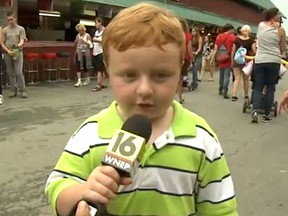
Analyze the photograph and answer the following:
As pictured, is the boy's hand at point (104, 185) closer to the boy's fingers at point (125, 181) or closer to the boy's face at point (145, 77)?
the boy's fingers at point (125, 181)

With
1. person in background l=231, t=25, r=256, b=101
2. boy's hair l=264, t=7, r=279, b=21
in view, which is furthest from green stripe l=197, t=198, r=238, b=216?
person in background l=231, t=25, r=256, b=101

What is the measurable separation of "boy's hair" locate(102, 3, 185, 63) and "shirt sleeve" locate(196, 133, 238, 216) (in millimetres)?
383

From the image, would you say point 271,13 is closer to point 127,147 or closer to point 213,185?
point 213,185

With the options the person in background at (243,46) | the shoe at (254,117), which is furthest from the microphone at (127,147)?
the person in background at (243,46)

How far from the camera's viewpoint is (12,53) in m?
11.6

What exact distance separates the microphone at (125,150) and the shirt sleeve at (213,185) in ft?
1.18

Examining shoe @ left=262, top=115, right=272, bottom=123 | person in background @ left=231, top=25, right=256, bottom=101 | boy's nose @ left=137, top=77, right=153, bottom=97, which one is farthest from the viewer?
person in background @ left=231, top=25, right=256, bottom=101

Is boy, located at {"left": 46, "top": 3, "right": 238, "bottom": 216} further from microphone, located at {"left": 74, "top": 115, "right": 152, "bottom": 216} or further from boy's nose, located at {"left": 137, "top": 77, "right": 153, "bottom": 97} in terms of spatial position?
microphone, located at {"left": 74, "top": 115, "right": 152, "bottom": 216}

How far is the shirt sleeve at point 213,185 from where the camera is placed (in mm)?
1846

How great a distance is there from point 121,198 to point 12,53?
10.3 metres

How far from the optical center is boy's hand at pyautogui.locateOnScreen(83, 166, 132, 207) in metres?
1.39

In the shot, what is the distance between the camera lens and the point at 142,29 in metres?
1.69

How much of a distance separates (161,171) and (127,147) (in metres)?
0.36

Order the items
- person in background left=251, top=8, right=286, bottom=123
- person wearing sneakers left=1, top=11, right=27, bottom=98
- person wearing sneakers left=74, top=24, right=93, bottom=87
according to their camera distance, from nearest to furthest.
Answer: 1. person in background left=251, top=8, right=286, bottom=123
2. person wearing sneakers left=1, top=11, right=27, bottom=98
3. person wearing sneakers left=74, top=24, right=93, bottom=87
